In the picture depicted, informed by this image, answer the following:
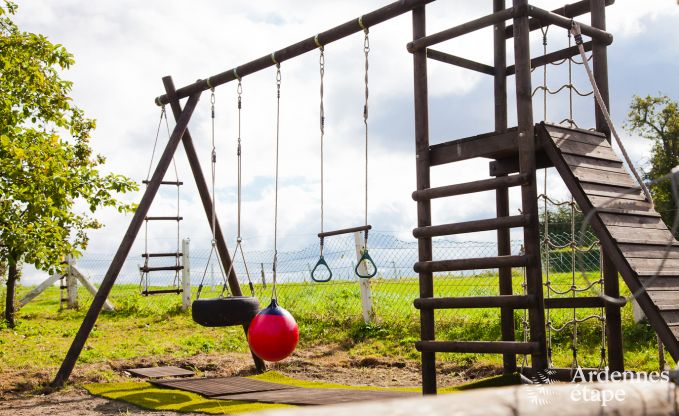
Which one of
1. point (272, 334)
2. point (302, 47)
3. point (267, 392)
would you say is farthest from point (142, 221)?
point (272, 334)

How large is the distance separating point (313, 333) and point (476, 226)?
595 centimetres

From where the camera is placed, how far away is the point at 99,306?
26.9 feet

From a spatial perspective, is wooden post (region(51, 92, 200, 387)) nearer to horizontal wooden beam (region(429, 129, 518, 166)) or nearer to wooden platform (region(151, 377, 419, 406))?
wooden platform (region(151, 377, 419, 406))

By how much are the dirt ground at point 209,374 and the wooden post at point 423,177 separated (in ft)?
6.61

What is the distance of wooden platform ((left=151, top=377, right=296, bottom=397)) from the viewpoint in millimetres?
7407

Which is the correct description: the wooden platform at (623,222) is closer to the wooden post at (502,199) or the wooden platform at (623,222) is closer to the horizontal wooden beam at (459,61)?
the wooden post at (502,199)

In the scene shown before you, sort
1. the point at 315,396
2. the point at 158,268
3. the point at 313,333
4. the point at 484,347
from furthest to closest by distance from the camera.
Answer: the point at 158,268 → the point at 313,333 → the point at 315,396 → the point at 484,347

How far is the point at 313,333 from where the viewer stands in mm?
11258

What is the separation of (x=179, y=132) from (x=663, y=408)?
23.5 ft

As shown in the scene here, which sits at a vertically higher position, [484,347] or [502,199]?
[502,199]

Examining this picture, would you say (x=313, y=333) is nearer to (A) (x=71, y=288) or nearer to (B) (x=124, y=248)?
(B) (x=124, y=248)

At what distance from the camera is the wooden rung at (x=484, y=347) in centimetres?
543

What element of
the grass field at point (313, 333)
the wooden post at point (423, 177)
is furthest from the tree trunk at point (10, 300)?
the wooden post at point (423, 177)

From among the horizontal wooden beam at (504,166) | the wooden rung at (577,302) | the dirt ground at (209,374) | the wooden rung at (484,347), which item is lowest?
the dirt ground at (209,374)
